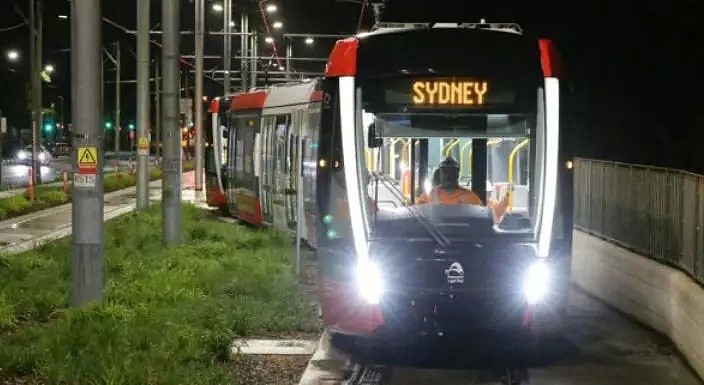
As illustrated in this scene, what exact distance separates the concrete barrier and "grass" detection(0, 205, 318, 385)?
3.68m

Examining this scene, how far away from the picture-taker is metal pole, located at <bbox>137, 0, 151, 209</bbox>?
23.4 meters

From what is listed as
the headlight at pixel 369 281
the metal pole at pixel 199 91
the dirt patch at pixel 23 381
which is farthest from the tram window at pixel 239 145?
the dirt patch at pixel 23 381

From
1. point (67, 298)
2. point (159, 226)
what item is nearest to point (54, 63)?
point (159, 226)

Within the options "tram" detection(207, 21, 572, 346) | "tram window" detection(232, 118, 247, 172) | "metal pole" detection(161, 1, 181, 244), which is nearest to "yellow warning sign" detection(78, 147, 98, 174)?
"tram" detection(207, 21, 572, 346)

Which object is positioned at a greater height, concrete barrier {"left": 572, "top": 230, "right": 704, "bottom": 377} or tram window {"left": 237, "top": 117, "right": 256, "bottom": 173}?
tram window {"left": 237, "top": 117, "right": 256, "bottom": 173}

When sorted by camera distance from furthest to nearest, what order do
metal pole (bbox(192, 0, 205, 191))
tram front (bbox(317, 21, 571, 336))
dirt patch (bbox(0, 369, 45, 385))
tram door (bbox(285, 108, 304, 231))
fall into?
metal pole (bbox(192, 0, 205, 191))
tram door (bbox(285, 108, 304, 231))
tram front (bbox(317, 21, 571, 336))
dirt patch (bbox(0, 369, 45, 385))

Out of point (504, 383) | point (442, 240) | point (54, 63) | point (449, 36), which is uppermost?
point (54, 63)

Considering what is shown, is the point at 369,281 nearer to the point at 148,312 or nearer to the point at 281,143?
the point at 148,312

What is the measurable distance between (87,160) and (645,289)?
20.3 feet

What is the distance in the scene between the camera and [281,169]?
20.8m

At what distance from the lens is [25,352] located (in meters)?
9.11

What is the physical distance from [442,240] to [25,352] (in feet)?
12.2

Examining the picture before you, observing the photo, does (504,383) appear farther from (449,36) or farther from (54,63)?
(54,63)

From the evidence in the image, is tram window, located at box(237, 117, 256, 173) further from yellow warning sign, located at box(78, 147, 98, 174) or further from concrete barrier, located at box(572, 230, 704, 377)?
yellow warning sign, located at box(78, 147, 98, 174)
